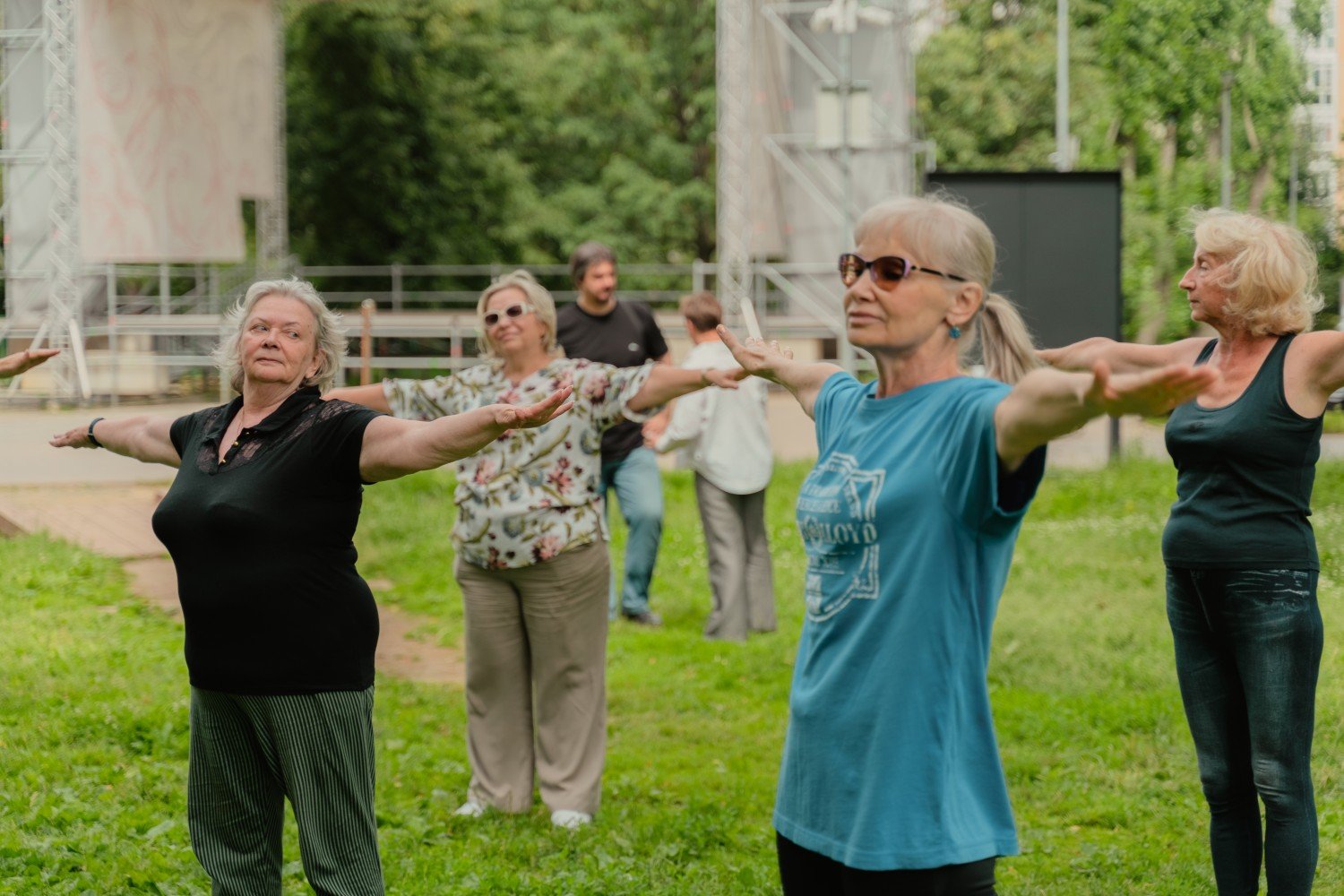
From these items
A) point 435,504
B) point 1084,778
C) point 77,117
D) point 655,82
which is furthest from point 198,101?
point 1084,778

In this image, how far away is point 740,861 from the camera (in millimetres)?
5453

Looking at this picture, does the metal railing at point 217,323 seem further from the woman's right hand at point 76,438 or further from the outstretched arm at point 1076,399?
the outstretched arm at point 1076,399

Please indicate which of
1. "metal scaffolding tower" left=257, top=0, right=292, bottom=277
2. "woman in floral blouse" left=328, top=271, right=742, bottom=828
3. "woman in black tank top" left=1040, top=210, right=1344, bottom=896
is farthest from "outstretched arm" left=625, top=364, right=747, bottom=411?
"metal scaffolding tower" left=257, top=0, right=292, bottom=277

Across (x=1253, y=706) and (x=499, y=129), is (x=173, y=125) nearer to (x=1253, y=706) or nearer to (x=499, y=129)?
(x=499, y=129)

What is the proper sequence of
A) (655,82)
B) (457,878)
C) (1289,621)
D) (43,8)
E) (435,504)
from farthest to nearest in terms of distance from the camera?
(655,82)
(43,8)
(435,504)
(457,878)
(1289,621)

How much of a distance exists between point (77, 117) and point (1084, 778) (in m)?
18.0

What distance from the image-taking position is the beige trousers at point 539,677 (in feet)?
18.9

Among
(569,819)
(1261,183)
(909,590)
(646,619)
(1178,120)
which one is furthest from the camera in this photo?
(1178,120)

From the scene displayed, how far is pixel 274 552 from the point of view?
3.72 metres

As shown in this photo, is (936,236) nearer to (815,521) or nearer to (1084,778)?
(815,521)

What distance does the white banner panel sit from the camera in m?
21.1

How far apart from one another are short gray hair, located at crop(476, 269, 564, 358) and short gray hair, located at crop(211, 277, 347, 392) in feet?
4.86

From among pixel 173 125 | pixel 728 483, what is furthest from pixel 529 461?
pixel 173 125

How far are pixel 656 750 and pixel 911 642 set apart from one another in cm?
443
